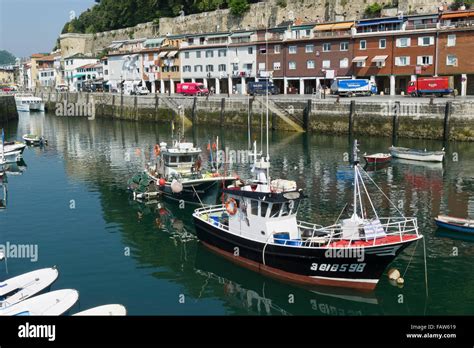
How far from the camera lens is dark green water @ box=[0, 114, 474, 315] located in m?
22.1

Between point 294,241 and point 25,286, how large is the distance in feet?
35.5

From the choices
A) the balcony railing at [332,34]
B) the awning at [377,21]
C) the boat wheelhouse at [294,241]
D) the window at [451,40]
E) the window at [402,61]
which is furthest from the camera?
the balcony railing at [332,34]

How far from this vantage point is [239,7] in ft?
373

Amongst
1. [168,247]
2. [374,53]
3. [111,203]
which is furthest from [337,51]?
[168,247]

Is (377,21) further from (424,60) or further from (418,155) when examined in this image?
(418,155)

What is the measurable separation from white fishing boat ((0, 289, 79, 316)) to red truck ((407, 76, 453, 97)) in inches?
2326

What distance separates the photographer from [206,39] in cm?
10131

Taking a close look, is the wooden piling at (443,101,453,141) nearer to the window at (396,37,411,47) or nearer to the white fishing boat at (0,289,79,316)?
the window at (396,37,411,47)

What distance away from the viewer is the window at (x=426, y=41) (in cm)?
7375

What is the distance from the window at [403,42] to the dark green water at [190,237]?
67.9 feet

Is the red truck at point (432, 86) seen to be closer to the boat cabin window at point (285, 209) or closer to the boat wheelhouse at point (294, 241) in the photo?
the boat wheelhouse at point (294, 241)

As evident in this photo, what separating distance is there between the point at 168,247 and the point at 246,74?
67.8 m

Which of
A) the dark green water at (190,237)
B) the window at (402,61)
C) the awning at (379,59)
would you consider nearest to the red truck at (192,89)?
the awning at (379,59)

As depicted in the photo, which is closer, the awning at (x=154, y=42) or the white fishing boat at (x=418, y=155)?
the white fishing boat at (x=418, y=155)
